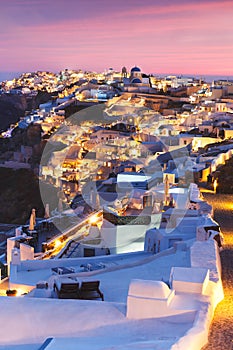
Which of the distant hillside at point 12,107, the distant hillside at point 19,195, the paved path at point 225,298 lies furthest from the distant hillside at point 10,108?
the paved path at point 225,298

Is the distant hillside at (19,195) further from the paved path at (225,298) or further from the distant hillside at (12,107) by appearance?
the distant hillside at (12,107)

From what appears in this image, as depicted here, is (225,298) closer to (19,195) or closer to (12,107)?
(19,195)

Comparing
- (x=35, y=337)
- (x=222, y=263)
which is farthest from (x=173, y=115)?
(x=35, y=337)

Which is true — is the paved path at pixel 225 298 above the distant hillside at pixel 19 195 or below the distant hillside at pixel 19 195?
above

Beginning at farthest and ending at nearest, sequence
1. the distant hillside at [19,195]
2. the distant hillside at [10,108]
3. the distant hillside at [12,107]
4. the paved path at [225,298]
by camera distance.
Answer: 1. the distant hillside at [10,108]
2. the distant hillside at [12,107]
3. the distant hillside at [19,195]
4. the paved path at [225,298]

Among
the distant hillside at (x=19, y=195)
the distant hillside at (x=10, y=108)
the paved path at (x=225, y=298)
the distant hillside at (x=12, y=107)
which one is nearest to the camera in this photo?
the paved path at (x=225, y=298)

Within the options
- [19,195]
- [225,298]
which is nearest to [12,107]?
[19,195]

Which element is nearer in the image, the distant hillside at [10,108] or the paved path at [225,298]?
the paved path at [225,298]

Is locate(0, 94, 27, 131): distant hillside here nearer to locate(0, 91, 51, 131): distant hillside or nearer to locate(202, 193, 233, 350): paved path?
locate(0, 91, 51, 131): distant hillside
